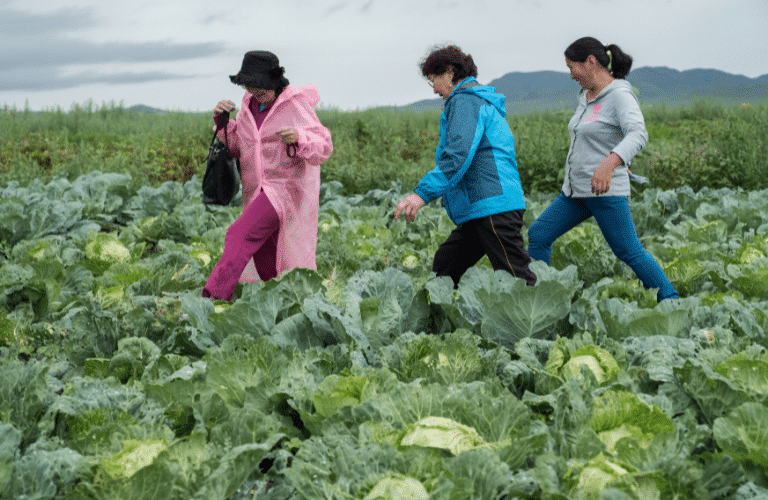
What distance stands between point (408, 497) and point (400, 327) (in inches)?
53.4

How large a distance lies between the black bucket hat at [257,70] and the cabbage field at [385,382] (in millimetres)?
1331

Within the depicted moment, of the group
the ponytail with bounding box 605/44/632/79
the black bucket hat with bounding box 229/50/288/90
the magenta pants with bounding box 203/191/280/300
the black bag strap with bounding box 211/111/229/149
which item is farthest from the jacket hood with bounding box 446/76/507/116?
the black bag strap with bounding box 211/111/229/149

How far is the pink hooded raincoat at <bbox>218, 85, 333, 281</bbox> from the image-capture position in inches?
168

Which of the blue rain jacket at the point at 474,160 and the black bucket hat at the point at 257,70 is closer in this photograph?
the blue rain jacket at the point at 474,160

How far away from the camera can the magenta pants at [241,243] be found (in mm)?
4250

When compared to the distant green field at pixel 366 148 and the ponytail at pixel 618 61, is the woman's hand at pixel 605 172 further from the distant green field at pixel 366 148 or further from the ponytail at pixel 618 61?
the distant green field at pixel 366 148

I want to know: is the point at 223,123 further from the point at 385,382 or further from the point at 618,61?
the point at 385,382

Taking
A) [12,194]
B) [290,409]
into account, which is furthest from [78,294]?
[12,194]

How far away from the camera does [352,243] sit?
5742mm

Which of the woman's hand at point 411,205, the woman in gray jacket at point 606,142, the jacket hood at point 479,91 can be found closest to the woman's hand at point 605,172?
the woman in gray jacket at point 606,142

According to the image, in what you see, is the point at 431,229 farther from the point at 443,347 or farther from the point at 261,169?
the point at 443,347

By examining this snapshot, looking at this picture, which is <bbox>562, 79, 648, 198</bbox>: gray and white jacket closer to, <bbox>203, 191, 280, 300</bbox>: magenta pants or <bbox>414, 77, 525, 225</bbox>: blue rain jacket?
<bbox>414, 77, 525, 225</bbox>: blue rain jacket

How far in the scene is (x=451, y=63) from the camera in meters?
3.95

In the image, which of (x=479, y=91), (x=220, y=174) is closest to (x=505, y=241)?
(x=479, y=91)
